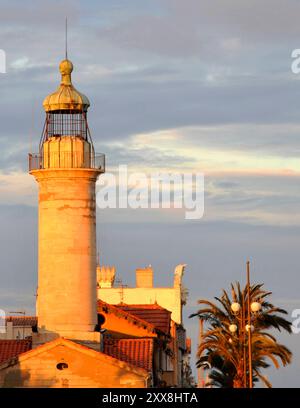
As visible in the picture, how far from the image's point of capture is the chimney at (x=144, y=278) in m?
145

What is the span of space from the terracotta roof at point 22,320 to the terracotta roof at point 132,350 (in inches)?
1000

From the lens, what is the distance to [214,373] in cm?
10681

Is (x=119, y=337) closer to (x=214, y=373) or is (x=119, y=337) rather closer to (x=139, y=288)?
(x=214, y=373)

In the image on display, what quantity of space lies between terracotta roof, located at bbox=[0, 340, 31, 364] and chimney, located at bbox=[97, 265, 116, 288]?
40558 mm

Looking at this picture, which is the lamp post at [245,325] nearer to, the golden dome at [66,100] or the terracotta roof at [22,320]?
the golden dome at [66,100]

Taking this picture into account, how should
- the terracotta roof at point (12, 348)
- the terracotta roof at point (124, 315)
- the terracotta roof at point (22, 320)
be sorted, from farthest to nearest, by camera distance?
the terracotta roof at point (22, 320) < the terracotta roof at point (124, 315) < the terracotta roof at point (12, 348)

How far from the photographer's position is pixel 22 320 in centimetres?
14025

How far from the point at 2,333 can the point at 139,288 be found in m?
22.6

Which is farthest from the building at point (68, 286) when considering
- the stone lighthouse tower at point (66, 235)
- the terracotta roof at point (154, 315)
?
the terracotta roof at point (154, 315)
